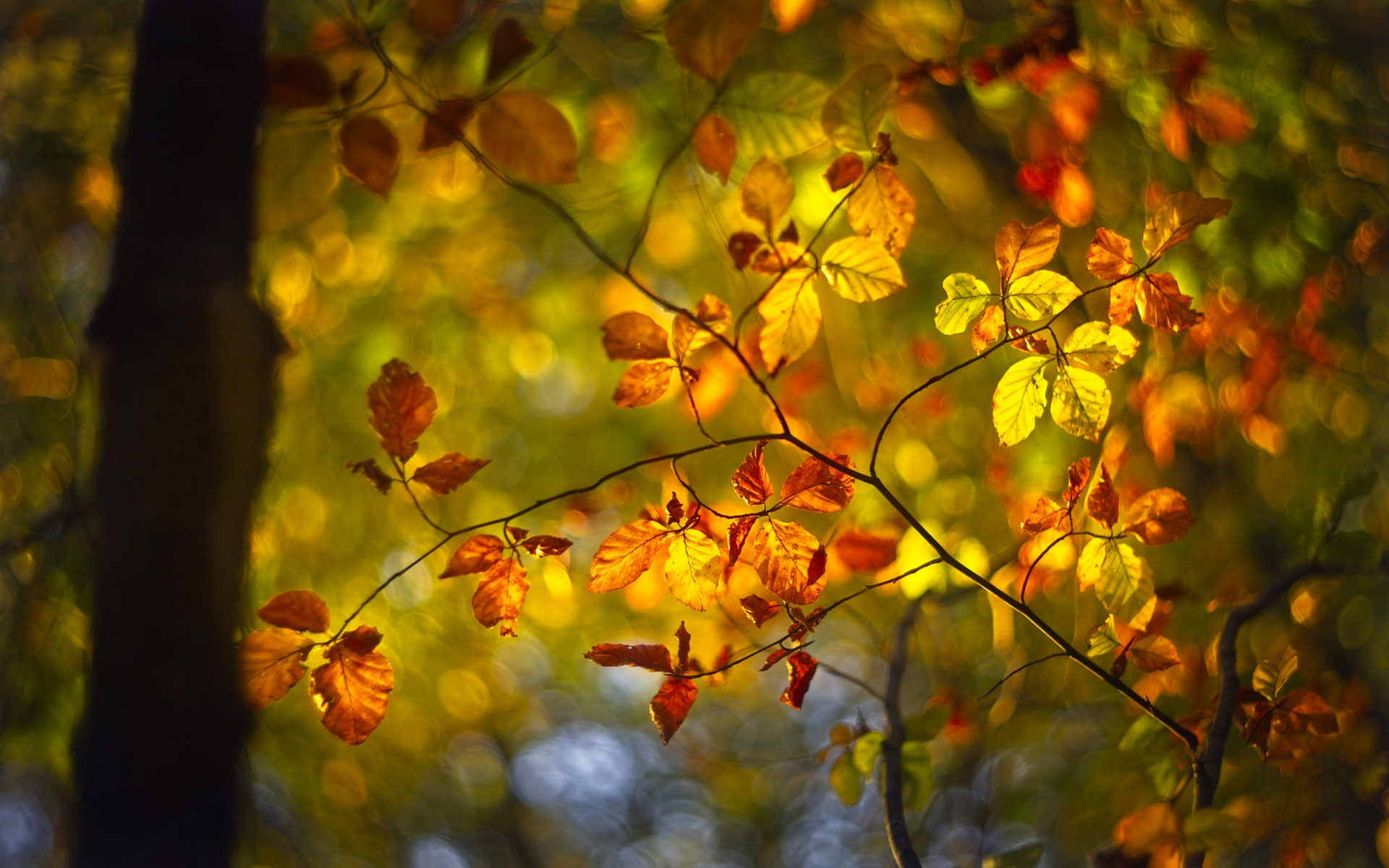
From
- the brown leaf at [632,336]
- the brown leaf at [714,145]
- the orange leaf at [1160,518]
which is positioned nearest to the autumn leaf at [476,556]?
the brown leaf at [632,336]

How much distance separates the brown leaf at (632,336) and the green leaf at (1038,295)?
12.7 inches

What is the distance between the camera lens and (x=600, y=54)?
1.82 m

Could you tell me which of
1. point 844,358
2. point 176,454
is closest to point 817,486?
point 176,454

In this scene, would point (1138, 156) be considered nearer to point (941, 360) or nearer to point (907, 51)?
point (907, 51)

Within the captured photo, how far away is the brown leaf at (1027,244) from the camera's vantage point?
660mm

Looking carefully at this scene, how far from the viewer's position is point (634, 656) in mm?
703

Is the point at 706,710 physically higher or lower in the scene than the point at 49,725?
lower

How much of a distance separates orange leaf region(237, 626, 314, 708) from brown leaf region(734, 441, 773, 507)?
43cm

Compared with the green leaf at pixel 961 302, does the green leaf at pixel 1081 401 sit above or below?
below

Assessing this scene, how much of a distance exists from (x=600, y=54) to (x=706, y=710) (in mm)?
3515

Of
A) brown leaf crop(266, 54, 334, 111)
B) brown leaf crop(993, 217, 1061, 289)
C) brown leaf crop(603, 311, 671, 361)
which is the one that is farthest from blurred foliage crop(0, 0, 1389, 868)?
brown leaf crop(993, 217, 1061, 289)

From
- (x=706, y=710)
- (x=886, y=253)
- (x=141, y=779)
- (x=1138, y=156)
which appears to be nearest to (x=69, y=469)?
(x=141, y=779)

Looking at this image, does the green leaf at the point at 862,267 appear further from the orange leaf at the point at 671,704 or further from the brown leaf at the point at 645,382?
the orange leaf at the point at 671,704

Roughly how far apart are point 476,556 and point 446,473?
0.09 m
